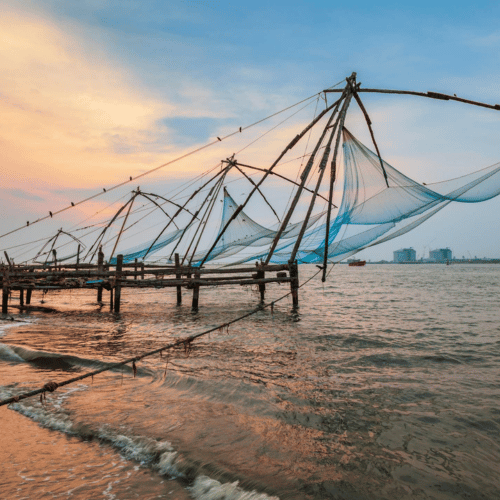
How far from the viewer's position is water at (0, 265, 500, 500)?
312cm

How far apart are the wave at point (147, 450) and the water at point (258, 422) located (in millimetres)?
15

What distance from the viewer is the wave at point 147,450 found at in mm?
3020

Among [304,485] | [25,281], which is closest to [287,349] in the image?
[304,485]

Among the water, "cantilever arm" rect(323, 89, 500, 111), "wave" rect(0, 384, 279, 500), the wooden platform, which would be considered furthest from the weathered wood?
"wave" rect(0, 384, 279, 500)

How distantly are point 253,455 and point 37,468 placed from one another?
73.2 inches

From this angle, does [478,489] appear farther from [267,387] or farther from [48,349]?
[48,349]

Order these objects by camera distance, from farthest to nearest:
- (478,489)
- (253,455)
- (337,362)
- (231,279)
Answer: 1. (231,279)
2. (337,362)
3. (253,455)
4. (478,489)

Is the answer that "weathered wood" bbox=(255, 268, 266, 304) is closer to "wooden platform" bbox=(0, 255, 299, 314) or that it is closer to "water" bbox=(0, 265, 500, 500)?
"wooden platform" bbox=(0, 255, 299, 314)

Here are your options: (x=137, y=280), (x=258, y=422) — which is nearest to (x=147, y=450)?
(x=258, y=422)

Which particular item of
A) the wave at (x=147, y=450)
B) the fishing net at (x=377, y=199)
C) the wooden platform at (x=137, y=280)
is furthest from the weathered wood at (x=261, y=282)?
the wave at (x=147, y=450)

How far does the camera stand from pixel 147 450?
3.61 metres

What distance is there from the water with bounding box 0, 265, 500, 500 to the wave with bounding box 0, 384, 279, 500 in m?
0.01

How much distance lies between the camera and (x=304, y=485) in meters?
3.08

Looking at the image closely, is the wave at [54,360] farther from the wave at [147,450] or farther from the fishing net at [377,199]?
the fishing net at [377,199]
